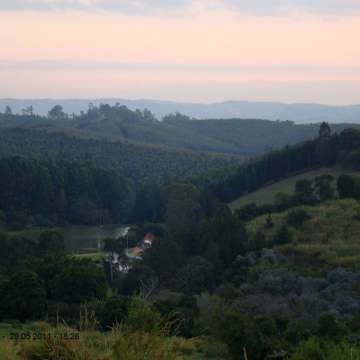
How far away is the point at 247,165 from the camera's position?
6069 cm

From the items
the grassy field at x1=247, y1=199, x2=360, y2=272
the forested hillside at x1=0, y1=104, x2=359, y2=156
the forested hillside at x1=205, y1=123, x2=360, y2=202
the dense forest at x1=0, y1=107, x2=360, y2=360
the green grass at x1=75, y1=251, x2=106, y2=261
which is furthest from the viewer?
the forested hillside at x1=0, y1=104, x2=359, y2=156

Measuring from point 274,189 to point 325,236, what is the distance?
19.8m

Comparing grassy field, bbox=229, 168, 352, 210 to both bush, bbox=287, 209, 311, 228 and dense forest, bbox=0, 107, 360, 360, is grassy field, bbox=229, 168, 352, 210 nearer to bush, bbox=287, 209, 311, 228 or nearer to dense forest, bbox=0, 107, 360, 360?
dense forest, bbox=0, 107, 360, 360

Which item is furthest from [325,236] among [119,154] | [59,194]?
[119,154]

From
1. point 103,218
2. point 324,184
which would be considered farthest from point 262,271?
point 103,218

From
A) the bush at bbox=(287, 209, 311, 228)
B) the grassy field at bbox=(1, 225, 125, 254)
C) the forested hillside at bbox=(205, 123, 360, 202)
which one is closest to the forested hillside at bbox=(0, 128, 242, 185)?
the grassy field at bbox=(1, 225, 125, 254)

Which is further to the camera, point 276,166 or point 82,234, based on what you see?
point 82,234

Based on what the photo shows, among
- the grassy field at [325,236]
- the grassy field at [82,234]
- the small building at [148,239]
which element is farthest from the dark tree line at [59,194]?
the grassy field at [325,236]

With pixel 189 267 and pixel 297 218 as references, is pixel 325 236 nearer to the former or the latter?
pixel 297 218

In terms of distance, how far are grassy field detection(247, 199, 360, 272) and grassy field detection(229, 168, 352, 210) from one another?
11214 millimetres

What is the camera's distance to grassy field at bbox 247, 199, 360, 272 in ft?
102

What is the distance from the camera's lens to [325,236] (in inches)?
1356

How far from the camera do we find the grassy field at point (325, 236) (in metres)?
31.1

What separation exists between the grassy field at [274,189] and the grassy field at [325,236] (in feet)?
36.8
